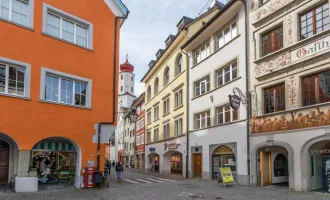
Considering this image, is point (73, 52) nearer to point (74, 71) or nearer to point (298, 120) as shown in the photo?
point (74, 71)

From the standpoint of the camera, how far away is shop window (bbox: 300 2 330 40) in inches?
605

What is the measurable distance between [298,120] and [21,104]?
520 inches

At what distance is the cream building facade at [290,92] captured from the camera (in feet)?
50.6

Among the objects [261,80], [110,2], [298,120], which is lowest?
[298,120]

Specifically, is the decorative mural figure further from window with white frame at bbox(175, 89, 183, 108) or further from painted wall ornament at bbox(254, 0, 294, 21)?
window with white frame at bbox(175, 89, 183, 108)

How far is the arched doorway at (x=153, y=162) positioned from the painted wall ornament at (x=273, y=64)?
925 inches

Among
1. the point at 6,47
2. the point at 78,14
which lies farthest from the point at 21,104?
the point at 78,14

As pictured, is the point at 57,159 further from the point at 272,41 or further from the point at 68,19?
the point at 272,41

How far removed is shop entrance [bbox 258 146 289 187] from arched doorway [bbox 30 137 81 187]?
33.8 feet

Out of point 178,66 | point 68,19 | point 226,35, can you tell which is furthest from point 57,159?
point 178,66

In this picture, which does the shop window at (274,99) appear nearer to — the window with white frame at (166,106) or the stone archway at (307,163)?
the stone archway at (307,163)

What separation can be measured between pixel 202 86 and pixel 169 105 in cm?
893

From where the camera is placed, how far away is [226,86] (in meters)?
22.8

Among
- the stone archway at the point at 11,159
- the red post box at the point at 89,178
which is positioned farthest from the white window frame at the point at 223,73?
the stone archway at the point at 11,159
